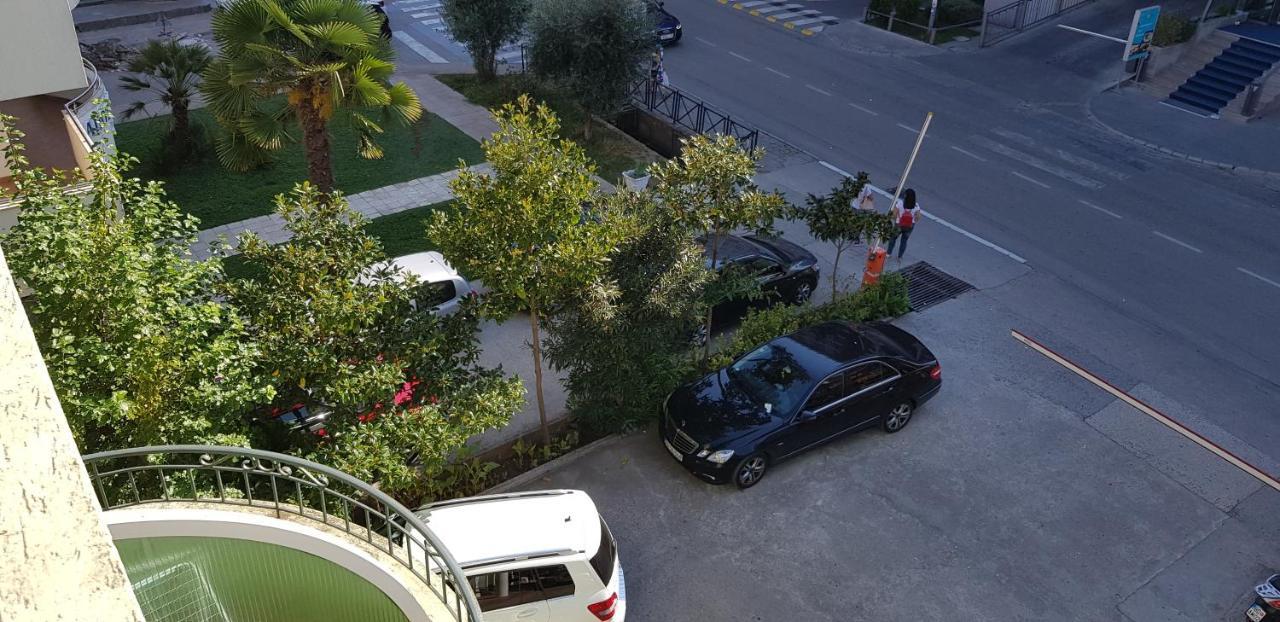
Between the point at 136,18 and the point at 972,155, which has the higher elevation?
the point at 136,18

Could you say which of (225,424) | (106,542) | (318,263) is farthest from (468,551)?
(106,542)

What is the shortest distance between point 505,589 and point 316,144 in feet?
26.7

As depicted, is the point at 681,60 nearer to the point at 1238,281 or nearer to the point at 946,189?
the point at 946,189

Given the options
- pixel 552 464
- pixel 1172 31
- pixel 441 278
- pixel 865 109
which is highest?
pixel 1172 31

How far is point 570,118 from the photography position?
2292cm

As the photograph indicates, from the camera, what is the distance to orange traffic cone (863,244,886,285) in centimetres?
1545

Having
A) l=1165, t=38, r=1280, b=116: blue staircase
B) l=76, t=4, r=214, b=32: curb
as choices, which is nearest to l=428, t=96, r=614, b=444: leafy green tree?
l=1165, t=38, r=1280, b=116: blue staircase

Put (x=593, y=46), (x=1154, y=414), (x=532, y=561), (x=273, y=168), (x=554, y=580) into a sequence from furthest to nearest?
(x=593, y=46) → (x=273, y=168) → (x=1154, y=414) → (x=554, y=580) → (x=532, y=561)

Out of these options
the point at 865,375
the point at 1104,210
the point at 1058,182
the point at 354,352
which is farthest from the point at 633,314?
the point at 1058,182

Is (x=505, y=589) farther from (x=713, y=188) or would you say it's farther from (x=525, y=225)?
(x=713, y=188)

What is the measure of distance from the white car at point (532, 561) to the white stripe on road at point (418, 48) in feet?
66.1

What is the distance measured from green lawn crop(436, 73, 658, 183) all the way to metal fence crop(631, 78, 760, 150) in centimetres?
112

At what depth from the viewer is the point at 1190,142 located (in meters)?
22.5

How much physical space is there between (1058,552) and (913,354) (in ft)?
10.5
